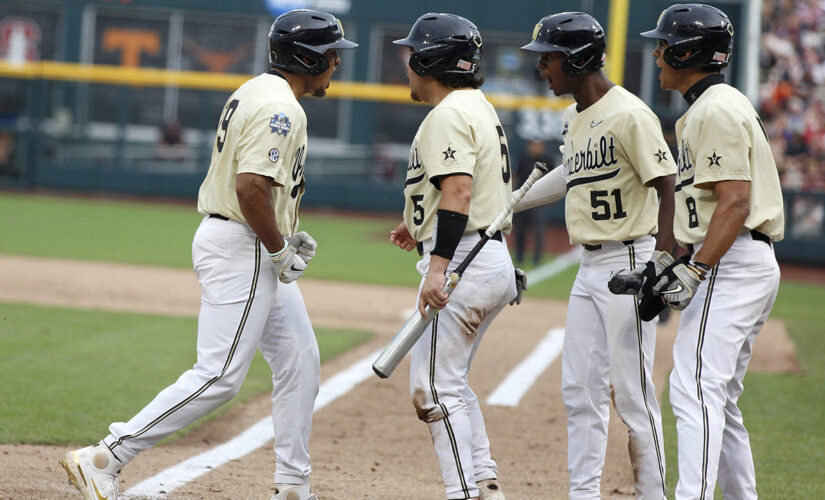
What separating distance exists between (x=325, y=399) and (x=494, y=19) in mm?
17647

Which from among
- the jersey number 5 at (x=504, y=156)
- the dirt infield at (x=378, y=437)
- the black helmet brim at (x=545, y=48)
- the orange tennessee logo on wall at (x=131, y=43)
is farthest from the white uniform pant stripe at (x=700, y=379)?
the orange tennessee logo on wall at (x=131, y=43)

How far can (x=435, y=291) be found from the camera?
364 cm

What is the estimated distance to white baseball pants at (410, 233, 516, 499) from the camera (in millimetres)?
3803

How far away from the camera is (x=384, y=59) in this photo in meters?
23.4

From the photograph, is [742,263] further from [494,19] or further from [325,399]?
[494,19]

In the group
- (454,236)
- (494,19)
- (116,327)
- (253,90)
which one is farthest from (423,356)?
(494,19)

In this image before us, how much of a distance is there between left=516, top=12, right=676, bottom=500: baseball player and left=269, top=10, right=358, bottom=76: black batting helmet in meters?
0.84

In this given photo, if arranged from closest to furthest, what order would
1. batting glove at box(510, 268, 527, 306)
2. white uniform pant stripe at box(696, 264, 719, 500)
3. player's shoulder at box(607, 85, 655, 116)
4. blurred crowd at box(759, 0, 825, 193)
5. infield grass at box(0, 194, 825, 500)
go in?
1. white uniform pant stripe at box(696, 264, 719, 500)
2. player's shoulder at box(607, 85, 655, 116)
3. batting glove at box(510, 268, 527, 306)
4. infield grass at box(0, 194, 825, 500)
5. blurred crowd at box(759, 0, 825, 193)

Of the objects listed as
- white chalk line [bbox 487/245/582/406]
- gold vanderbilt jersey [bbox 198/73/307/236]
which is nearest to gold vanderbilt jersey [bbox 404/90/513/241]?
gold vanderbilt jersey [bbox 198/73/307/236]

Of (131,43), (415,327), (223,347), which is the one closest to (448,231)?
(415,327)

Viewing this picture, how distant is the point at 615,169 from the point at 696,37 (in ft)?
1.88

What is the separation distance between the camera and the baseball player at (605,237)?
3809mm

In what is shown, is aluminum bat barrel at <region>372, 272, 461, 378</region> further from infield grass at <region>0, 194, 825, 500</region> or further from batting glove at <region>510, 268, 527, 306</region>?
infield grass at <region>0, 194, 825, 500</region>

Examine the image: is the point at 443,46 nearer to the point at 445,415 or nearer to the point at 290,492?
the point at 445,415
